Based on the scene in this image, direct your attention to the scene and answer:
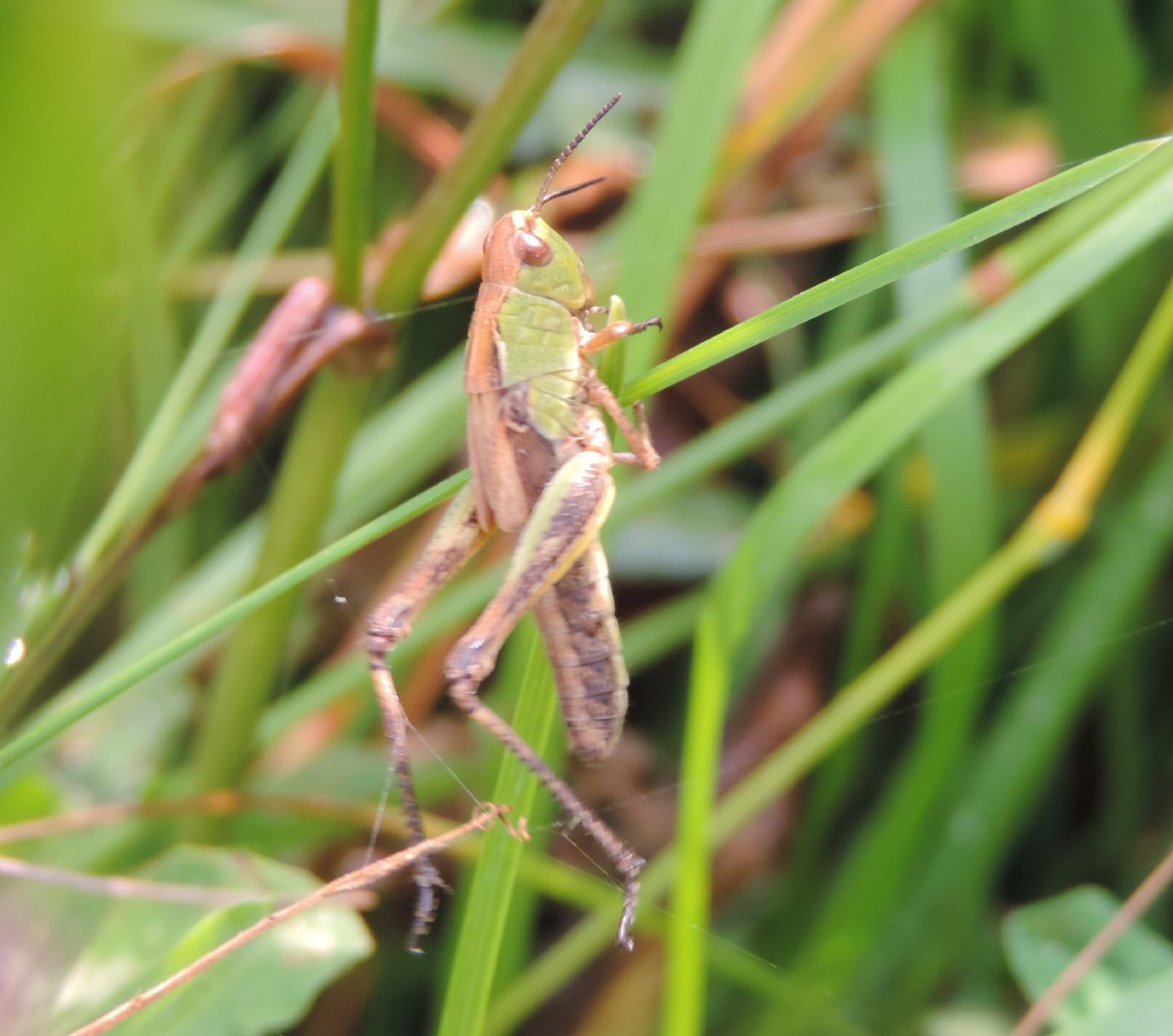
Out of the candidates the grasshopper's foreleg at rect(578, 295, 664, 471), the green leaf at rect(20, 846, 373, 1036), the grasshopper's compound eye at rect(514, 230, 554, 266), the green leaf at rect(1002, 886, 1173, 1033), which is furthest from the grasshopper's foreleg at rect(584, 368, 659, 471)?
the green leaf at rect(1002, 886, 1173, 1033)

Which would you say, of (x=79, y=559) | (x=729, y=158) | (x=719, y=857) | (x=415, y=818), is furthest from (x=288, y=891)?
(x=729, y=158)

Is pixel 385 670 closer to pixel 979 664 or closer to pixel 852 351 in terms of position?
pixel 852 351

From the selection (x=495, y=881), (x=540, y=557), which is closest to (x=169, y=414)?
(x=540, y=557)

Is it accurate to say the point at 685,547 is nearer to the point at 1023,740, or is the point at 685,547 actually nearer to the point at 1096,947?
the point at 1023,740

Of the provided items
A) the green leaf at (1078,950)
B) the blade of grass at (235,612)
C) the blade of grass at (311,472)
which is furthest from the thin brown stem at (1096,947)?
the blade of grass at (311,472)

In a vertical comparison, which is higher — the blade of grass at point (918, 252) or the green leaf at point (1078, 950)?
the blade of grass at point (918, 252)

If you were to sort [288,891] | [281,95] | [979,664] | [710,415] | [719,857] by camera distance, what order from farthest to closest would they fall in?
[281,95] < [710,415] < [719,857] < [979,664] < [288,891]

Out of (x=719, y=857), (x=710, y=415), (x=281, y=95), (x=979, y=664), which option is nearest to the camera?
(x=979, y=664)

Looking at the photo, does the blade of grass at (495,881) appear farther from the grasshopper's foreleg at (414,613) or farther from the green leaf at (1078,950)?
the green leaf at (1078,950)
